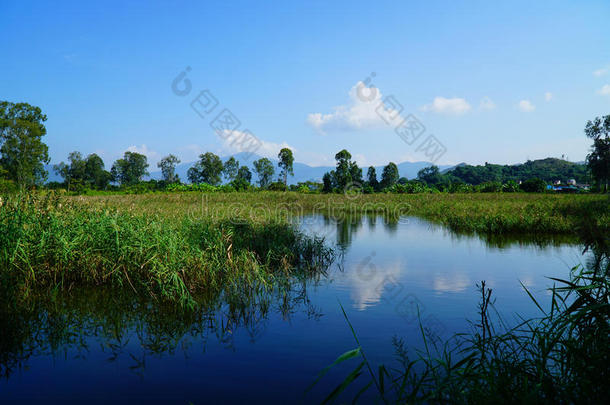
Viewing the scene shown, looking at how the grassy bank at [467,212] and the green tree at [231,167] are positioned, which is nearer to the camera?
the grassy bank at [467,212]

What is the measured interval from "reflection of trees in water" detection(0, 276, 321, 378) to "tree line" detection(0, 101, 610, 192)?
4.64m

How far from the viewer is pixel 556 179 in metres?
69.0

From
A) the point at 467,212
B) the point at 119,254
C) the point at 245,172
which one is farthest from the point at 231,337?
the point at 245,172

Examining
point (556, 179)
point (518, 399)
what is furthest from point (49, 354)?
point (556, 179)

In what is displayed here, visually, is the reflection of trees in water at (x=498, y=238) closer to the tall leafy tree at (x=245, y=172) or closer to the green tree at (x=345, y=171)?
the green tree at (x=345, y=171)

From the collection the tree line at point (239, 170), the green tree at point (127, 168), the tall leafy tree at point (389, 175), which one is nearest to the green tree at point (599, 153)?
the tree line at point (239, 170)

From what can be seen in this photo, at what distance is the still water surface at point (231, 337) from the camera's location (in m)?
3.96

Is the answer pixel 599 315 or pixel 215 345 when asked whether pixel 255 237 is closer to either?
pixel 215 345

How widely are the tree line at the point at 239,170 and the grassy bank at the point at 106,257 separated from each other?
2.73 meters

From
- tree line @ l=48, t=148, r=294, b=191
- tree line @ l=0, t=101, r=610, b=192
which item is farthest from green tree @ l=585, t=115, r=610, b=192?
tree line @ l=48, t=148, r=294, b=191

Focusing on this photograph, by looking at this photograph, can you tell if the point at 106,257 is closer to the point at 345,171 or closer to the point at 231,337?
the point at 231,337

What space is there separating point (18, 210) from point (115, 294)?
8.70ft

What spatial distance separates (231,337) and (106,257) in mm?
3164

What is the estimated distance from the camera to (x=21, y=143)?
36938mm
